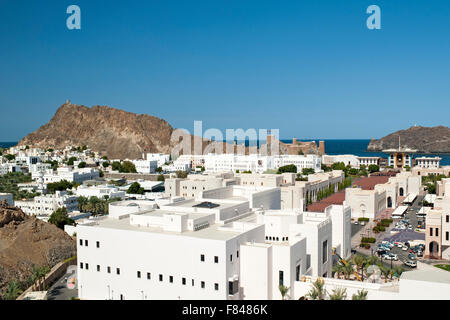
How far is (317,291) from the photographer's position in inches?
633

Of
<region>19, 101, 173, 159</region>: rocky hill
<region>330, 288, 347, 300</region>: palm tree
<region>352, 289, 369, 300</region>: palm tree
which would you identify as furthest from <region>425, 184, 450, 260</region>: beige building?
<region>19, 101, 173, 159</region>: rocky hill

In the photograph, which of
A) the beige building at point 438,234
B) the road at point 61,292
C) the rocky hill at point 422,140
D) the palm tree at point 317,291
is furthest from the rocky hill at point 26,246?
the rocky hill at point 422,140

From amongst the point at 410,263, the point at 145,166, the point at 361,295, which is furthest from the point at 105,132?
the point at 361,295

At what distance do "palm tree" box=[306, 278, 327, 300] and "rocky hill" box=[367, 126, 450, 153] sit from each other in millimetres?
146784

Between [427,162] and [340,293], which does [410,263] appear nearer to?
[340,293]

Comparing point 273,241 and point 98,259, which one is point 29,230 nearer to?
point 98,259

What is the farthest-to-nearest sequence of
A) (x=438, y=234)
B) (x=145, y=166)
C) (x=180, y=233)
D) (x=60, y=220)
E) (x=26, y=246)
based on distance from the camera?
(x=145, y=166) < (x=60, y=220) < (x=438, y=234) < (x=26, y=246) < (x=180, y=233)

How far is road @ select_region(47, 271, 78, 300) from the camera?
19.3 metres

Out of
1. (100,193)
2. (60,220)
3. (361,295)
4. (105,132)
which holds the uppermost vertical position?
(105,132)

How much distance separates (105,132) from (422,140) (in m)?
112

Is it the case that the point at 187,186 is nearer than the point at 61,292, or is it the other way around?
the point at 61,292

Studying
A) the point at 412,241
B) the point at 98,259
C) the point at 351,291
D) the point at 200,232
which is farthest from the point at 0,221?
the point at 412,241

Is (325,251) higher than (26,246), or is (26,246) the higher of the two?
(325,251)

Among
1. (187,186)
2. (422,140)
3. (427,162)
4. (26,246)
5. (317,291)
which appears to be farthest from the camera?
(422,140)
